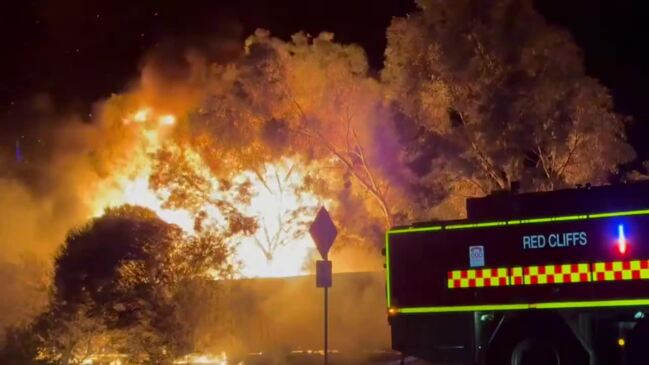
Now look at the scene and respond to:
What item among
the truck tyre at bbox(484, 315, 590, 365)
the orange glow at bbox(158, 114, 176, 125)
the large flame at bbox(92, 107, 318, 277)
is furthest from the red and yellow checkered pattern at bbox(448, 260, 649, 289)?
the orange glow at bbox(158, 114, 176, 125)

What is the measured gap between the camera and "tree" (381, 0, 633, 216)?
2562 centimetres

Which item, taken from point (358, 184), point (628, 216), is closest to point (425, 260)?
point (628, 216)

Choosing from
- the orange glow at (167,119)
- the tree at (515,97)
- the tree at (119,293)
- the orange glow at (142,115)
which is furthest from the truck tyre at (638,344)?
the orange glow at (142,115)

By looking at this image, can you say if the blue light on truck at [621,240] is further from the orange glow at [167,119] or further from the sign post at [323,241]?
the orange glow at [167,119]

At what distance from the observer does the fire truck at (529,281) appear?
12164 mm

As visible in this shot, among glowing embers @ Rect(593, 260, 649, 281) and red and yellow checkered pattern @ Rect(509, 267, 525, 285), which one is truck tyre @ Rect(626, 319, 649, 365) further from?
red and yellow checkered pattern @ Rect(509, 267, 525, 285)

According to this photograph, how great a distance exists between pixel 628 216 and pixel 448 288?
278 centimetres

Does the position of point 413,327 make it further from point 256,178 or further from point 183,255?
point 256,178

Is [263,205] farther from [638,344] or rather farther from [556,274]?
[638,344]

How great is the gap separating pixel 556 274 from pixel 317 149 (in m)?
17.3

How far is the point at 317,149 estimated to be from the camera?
29438 mm

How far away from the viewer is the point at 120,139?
A: 3425cm

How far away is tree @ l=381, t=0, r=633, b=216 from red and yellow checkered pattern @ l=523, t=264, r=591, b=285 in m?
12.7

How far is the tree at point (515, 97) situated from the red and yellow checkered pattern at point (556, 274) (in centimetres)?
1270
